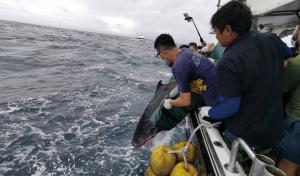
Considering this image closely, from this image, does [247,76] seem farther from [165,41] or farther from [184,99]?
[165,41]

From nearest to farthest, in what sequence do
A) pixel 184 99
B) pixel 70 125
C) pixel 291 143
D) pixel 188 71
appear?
pixel 291 143 → pixel 188 71 → pixel 184 99 → pixel 70 125

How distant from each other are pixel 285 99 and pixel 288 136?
0.44m

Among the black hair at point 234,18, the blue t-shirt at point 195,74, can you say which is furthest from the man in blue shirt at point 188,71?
the black hair at point 234,18

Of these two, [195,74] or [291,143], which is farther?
[195,74]

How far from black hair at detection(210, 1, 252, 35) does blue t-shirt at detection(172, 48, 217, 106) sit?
1109 millimetres

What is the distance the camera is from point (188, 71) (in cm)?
301

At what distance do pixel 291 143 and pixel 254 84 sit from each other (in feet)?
2.73

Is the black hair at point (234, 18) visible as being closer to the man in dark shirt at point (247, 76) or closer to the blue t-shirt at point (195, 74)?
the man in dark shirt at point (247, 76)

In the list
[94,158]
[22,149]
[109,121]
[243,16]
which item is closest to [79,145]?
[94,158]

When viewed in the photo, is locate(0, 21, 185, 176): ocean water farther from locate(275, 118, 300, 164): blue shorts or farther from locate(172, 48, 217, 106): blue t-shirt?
locate(275, 118, 300, 164): blue shorts

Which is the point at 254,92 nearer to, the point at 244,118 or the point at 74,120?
the point at 244,118

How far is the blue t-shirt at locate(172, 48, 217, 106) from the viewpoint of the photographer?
118 inches

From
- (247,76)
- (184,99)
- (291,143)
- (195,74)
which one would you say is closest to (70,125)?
(184,99)

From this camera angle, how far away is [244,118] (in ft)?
6.55
